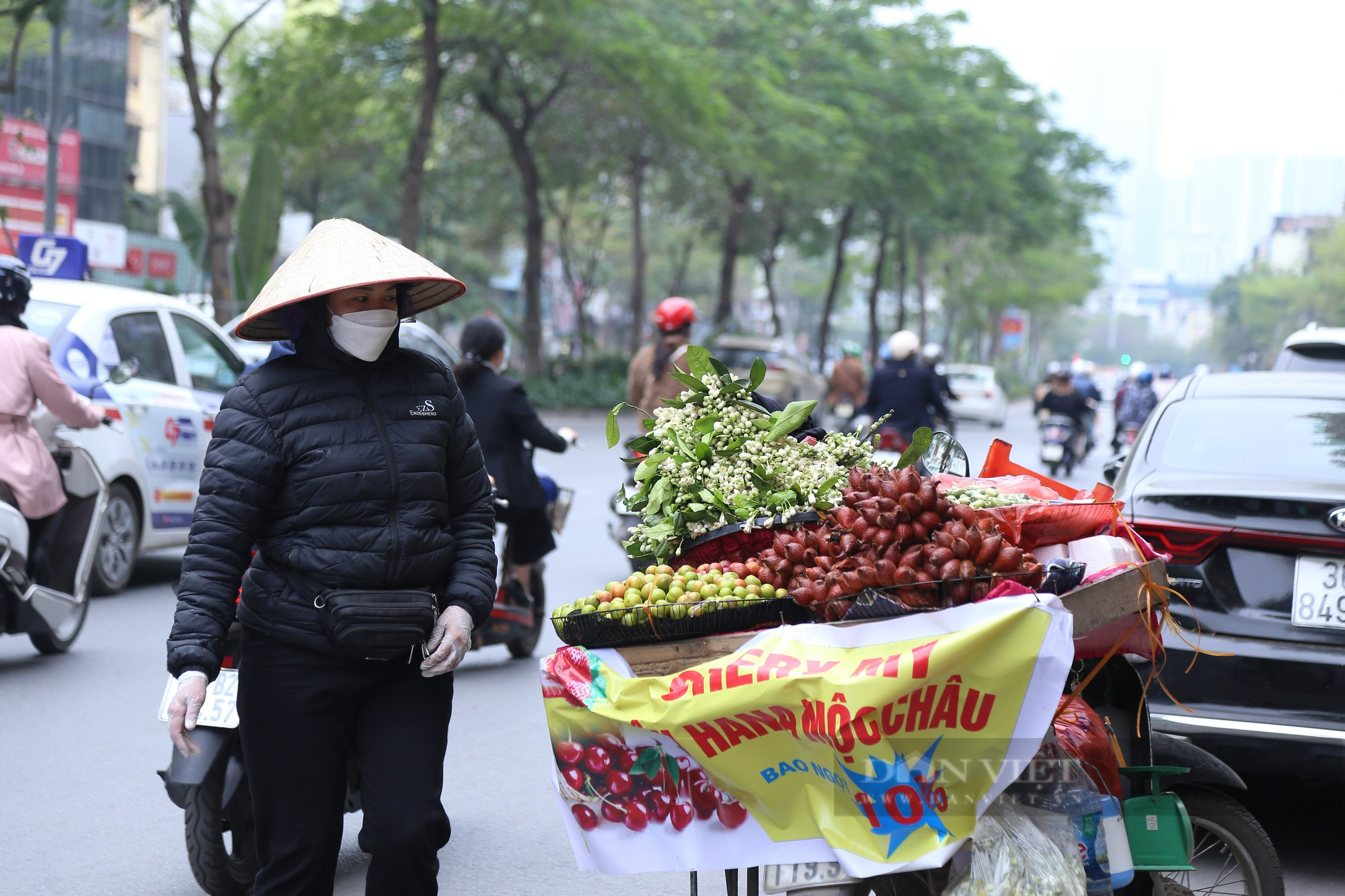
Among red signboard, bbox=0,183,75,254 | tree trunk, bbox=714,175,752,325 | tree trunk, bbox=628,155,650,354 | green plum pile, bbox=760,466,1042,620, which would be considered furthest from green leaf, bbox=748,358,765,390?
red signboard, bbox=0,183,75,254

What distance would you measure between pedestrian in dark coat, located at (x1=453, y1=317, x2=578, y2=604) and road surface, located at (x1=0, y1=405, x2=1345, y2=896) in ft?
3.10

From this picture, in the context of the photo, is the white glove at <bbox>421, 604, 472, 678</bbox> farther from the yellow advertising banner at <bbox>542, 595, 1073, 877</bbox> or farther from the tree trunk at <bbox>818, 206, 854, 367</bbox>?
the tree trunk at <bbox>818, 206, 854, 367</bbox>

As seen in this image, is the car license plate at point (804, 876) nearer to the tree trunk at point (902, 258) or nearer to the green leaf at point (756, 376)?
the green leaf at point (756, 376)

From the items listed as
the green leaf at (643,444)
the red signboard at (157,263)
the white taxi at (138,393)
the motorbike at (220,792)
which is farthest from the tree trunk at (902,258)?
the motorbike at (220,792)

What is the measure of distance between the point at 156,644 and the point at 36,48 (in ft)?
85.1

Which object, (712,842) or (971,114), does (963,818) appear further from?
(971,114)

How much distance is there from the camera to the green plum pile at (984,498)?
343cm

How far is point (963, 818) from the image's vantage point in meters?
2.92

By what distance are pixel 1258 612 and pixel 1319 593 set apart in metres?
0.19

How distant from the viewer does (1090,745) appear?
134 inches

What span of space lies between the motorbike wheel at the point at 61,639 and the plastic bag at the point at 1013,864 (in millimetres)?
5631

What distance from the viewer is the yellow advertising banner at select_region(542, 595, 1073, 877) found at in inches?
114

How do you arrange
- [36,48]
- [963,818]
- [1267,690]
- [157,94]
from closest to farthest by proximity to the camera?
1. [963,818]
2. [1267,690]
3. [36,48]
4. [157,94]

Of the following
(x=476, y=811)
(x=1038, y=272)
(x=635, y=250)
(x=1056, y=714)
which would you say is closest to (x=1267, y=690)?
(x=1056, y=714)
